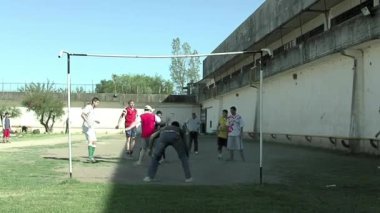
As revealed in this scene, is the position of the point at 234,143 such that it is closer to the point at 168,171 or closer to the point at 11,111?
the point at 168,171

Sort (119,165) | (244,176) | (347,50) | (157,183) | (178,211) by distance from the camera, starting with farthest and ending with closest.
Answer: (347,50) < (119,165) < (244,176) < (157,183) < (178,211)

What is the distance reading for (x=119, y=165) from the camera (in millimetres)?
15859

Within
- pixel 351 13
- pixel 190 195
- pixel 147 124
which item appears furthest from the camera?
pixel 351 13

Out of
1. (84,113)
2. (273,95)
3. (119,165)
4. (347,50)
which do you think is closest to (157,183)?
(119,165)

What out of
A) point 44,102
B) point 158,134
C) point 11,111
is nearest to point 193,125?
point 158,134

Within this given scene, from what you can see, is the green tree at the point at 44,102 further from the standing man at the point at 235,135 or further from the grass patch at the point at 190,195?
the grass patch at the point at 190,195

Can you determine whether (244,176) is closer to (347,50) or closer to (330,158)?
(330,158)

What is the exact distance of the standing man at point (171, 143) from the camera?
12.0m

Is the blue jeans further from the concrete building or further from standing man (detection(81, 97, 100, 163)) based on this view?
standing man (detection(81, 97, 100, 163))

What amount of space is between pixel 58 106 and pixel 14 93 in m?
7.30

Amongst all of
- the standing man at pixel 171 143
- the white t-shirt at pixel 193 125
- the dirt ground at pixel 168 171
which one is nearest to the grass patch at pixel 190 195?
the dirt ground at pixel 168 171

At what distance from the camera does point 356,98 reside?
21.4 m

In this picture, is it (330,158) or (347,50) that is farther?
(347,50)

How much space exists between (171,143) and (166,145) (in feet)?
0.39
